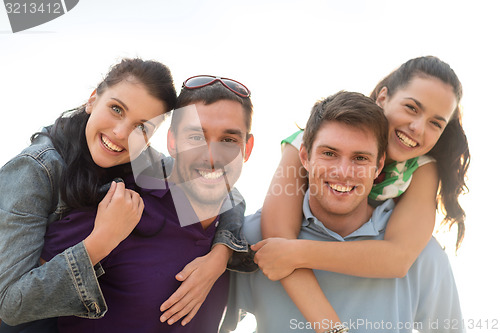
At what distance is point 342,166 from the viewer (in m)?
2.49

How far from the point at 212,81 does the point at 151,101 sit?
356 millimetres

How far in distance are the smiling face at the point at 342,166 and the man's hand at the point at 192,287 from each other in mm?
740

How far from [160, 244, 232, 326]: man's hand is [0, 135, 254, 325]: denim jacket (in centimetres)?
31

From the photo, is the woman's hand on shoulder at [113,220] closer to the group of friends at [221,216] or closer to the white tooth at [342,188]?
the group of friends at [221,216]

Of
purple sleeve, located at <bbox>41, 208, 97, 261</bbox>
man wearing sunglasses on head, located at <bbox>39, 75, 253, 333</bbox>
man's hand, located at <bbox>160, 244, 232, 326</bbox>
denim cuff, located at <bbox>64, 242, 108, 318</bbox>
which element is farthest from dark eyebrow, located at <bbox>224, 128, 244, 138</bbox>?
denim cuff, located at <bbox>64, 242, 108, 318</bbox>

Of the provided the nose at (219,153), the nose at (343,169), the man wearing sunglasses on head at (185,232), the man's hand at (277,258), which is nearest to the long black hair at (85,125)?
the man wearing sunglasses on head at (185,232)

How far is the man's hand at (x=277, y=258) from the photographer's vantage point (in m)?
2.39

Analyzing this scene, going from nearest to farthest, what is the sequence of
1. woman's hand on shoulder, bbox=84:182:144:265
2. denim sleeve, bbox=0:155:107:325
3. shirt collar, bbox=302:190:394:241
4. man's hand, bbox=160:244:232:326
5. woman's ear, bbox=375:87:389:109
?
denim sleeve, bbox=0:155:107:325, woman's hand on shoulder, bbox=84:182:144:265, man's hand, bbox=160:244:232:326, shirt collar, bbox=302:190:394:241, woman's ear, bbox=375:87:389:109

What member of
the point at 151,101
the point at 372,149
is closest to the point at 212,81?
the point at 151,101

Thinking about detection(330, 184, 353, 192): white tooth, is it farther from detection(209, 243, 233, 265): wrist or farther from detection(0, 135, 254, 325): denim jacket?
detection(0, 135, 254, 325): denim jacket

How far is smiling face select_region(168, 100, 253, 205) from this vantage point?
2316 millimetres

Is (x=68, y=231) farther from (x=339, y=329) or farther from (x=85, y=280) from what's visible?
(x=339, y=329)

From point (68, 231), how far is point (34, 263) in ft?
0.68

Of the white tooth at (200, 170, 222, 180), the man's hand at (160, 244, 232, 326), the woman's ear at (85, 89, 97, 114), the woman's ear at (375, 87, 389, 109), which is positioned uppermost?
the woman's ear at (85, 89, 97, 114)
